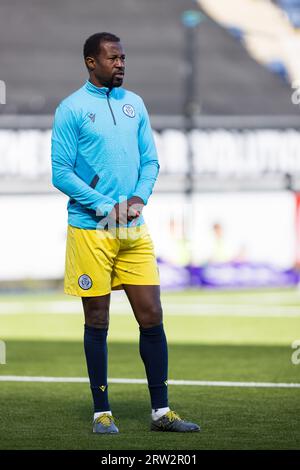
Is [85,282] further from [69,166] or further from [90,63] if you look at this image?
[90,63]

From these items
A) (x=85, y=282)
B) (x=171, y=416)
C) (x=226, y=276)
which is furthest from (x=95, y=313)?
(x=226, y=276)

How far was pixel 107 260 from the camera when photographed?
284 inches

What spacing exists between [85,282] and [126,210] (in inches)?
19.1

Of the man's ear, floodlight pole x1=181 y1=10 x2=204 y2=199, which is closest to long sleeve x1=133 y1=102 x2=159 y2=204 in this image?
the man's ear

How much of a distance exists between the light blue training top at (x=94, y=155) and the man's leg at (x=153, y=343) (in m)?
0.43

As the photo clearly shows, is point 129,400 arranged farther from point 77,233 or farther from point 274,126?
point 274,126

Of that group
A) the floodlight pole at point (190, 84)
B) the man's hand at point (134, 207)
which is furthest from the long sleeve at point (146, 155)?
the floodlight pole at point (190, 84)

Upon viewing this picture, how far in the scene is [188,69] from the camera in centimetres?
2738

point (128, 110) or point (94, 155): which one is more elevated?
point (128, 110)

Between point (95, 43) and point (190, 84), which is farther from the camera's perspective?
point (190, 84)

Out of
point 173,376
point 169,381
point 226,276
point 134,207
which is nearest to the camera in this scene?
point 134,207

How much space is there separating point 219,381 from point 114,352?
2.60 meters

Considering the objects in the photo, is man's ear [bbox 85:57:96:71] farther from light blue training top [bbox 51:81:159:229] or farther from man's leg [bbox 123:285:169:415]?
man's leg [bbox 123:285:169:415]
